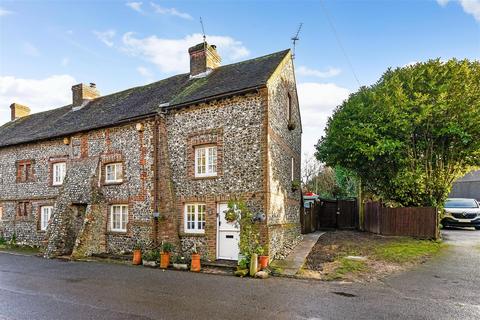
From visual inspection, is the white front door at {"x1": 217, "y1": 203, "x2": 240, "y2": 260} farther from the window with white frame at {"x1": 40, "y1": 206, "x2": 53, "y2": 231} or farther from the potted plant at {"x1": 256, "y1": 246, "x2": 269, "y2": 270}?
the window with white frame at {"x1": 40, "y1": 206, "x2": 53, "y2": 231}

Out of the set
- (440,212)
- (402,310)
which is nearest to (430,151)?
(440,212)

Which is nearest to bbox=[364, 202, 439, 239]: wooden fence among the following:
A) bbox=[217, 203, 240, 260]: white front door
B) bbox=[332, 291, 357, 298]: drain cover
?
bbox=[217, 203, 240, 260]: white front door

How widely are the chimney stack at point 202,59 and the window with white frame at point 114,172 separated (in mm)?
6104

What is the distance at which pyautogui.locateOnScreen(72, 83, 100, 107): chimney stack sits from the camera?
75.7 ft

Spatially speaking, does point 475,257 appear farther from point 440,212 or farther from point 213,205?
point 213,205

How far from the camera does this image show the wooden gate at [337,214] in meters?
23.7

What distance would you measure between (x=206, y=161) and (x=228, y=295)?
6.61m

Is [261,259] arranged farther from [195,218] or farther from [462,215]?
[462,215]

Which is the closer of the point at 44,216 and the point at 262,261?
the point at 262,261

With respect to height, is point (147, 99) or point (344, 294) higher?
point (147, 99)

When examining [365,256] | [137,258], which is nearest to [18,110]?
[137,258]

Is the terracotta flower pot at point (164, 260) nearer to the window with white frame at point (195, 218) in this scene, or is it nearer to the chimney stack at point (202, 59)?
the window with white frame at point (195, 218)

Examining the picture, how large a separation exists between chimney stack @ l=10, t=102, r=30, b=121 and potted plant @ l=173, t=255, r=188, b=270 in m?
22.9

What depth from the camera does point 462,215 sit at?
21.1m
